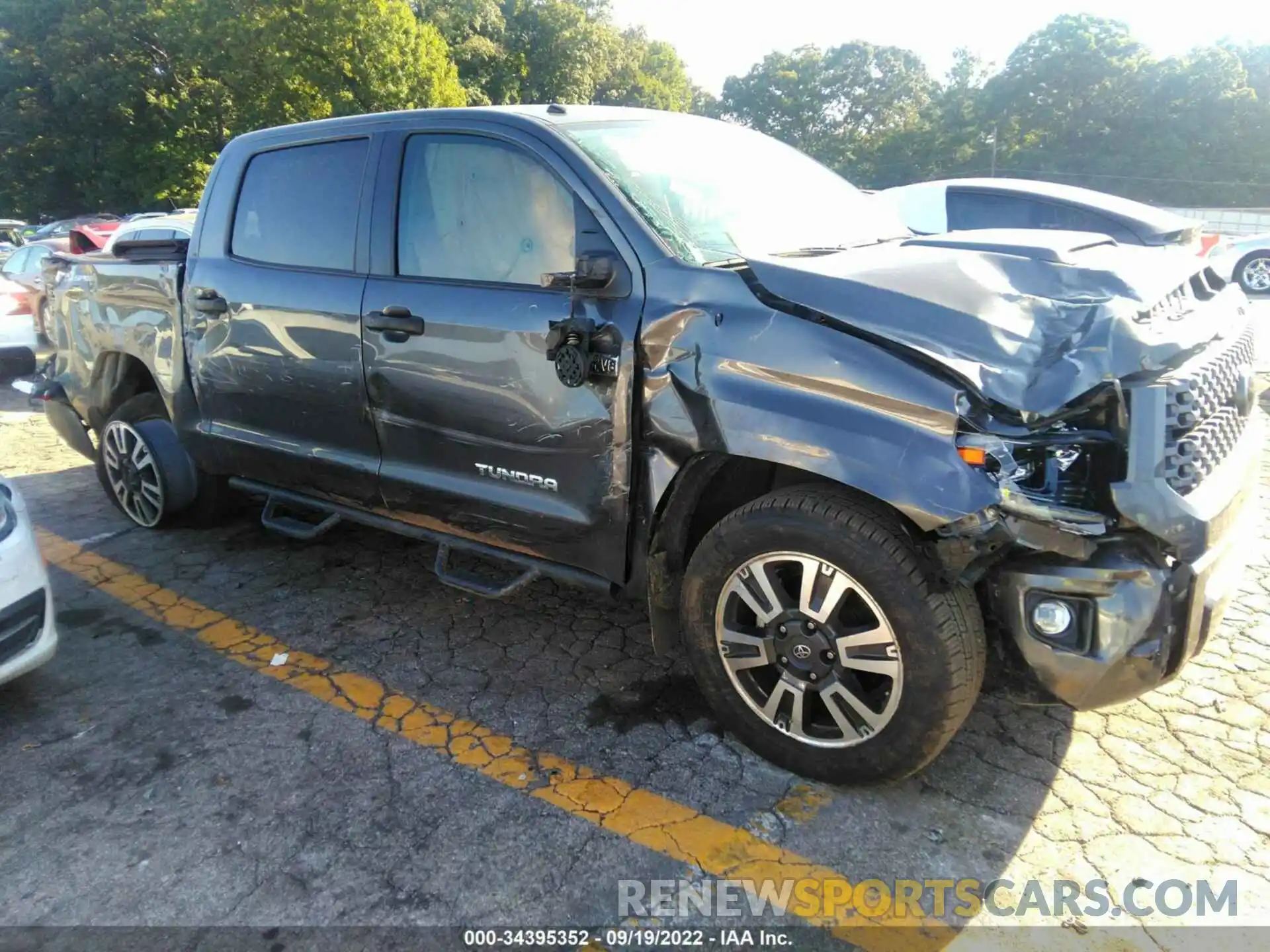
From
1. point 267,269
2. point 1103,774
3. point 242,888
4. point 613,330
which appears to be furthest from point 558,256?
point 1103,774

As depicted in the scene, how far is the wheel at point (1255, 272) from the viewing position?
13.4 metres

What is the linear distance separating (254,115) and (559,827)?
29865 millimetres

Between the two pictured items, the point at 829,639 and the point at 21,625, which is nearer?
the point at 829,639

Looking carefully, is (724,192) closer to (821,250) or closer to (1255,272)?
(821,250)

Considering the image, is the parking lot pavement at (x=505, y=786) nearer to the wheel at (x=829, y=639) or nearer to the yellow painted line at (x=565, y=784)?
the yellow painted line at (x=565, y=784)

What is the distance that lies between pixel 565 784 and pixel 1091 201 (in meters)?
6.16

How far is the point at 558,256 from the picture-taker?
2883 mm

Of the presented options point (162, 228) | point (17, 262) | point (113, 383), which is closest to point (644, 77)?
point (17, 262)

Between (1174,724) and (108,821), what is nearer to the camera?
(108,821)

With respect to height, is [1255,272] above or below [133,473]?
above

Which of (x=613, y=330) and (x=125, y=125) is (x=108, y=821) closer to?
(x=613, y=330)

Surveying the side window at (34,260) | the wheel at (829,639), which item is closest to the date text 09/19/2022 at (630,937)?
the wheel at (829,639)

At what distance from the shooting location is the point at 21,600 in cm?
302

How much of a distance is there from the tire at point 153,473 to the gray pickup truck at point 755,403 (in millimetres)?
914
